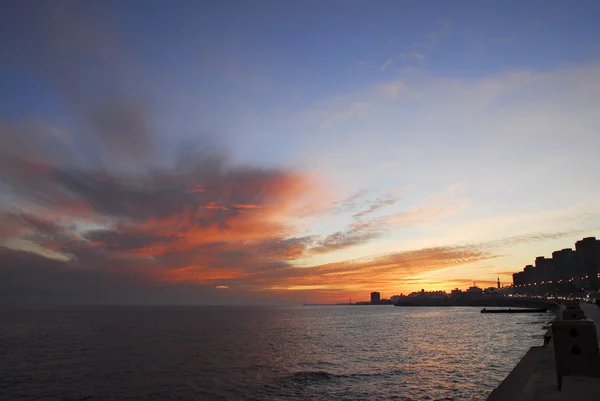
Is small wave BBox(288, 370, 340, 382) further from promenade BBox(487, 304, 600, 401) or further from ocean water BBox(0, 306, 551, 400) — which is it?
promenade BBox(487, 304, 600, 401)

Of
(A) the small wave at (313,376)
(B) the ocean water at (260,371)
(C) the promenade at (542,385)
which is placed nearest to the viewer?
(C) the promenade at (542,385)

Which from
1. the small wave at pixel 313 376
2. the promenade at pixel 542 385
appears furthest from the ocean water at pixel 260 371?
the promenade at pixel 542 385

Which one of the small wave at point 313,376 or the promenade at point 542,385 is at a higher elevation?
the promenade at point 542,385

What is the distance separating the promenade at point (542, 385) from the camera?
13.4 metres

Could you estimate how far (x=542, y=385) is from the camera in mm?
18719

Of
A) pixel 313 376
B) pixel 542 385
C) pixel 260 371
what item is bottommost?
pixel 260 371

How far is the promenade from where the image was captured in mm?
13414

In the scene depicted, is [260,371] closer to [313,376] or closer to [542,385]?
[313,376]

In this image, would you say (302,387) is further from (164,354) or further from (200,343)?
(200,343)

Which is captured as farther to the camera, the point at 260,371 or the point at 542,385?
the point at 260,371

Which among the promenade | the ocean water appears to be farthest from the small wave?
the promenade

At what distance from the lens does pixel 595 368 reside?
15.0 m

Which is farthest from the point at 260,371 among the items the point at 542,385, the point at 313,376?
the point at 542,385

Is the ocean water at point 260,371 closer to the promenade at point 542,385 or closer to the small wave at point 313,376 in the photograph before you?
the small wave at point 313,376
